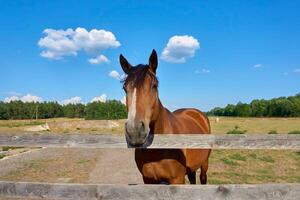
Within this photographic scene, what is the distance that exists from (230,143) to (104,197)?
1420 mm

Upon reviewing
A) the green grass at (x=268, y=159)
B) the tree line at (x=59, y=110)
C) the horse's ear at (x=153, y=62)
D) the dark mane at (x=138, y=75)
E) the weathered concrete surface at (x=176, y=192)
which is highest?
the tree line at (x=59, y=110)

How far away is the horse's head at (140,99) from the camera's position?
9.35 feet

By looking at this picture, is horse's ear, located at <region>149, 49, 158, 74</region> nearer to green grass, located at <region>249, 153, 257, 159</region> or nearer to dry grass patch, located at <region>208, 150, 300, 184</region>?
dry grass patch, located at <region>208, 150, 300, 184</region>

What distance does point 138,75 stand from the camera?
3.24m

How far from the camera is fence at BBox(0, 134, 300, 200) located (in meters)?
2.93

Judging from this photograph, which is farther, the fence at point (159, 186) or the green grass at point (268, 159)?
the green grass at point (268, 159)

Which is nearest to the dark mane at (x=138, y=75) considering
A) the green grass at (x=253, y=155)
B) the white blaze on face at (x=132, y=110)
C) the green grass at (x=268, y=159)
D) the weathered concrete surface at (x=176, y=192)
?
the white blaze on face at (x=132, y=110)

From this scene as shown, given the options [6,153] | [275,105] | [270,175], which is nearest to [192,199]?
[270,175]

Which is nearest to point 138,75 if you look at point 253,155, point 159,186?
point 159,186

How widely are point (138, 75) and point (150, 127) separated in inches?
31.1

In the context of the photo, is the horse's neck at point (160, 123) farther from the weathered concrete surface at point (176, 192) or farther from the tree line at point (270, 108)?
the tree line at point (270, 108)

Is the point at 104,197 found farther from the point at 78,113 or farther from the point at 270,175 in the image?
the point at 78,113

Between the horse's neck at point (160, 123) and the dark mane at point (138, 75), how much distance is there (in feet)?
1.73

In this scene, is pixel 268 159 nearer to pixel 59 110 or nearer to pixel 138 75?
pixel 138 75
